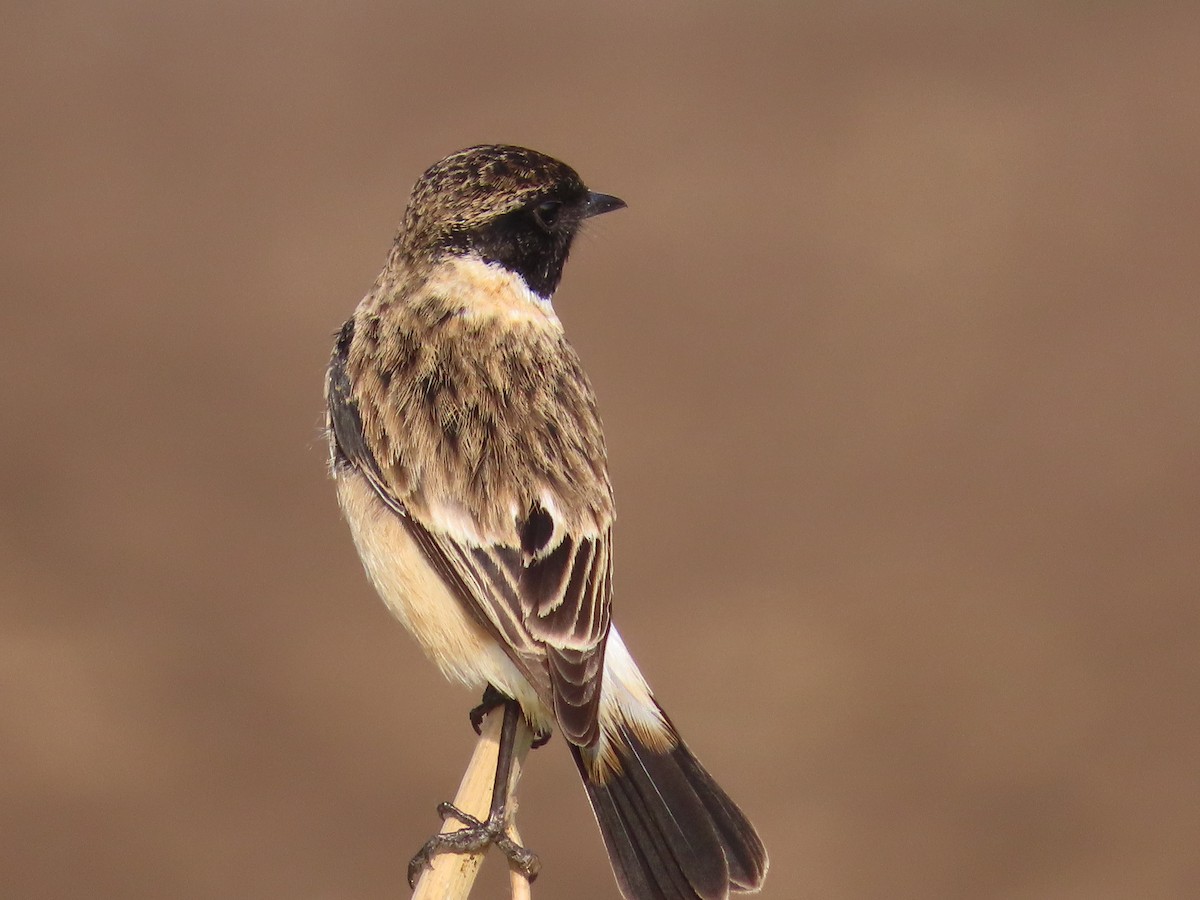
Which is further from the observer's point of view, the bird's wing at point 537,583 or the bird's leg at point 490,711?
the bird's leg at point 490,711

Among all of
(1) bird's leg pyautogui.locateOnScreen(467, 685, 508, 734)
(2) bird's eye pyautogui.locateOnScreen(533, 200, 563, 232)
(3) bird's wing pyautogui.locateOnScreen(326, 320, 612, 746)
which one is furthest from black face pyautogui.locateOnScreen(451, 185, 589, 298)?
(1) bird's leg pyautogui.locateOnScreen(467, 685, 508, 734)

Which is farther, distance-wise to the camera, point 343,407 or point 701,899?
point 343,407

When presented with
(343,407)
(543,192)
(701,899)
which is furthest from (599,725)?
(543,192)

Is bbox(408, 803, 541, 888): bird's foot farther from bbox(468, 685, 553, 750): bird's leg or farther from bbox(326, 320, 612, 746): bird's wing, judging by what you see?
bbox(468, 685, 553, 750): bird's leg

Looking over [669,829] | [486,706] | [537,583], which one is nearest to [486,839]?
[669,829]

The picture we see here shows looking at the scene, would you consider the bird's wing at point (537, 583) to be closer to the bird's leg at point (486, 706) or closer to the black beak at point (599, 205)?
the bird's leg at point (486, 706)

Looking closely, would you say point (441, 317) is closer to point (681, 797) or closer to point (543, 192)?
point (543, 192)

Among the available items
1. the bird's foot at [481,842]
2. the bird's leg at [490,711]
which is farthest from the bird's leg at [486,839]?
the bird's leg at [490,711]
